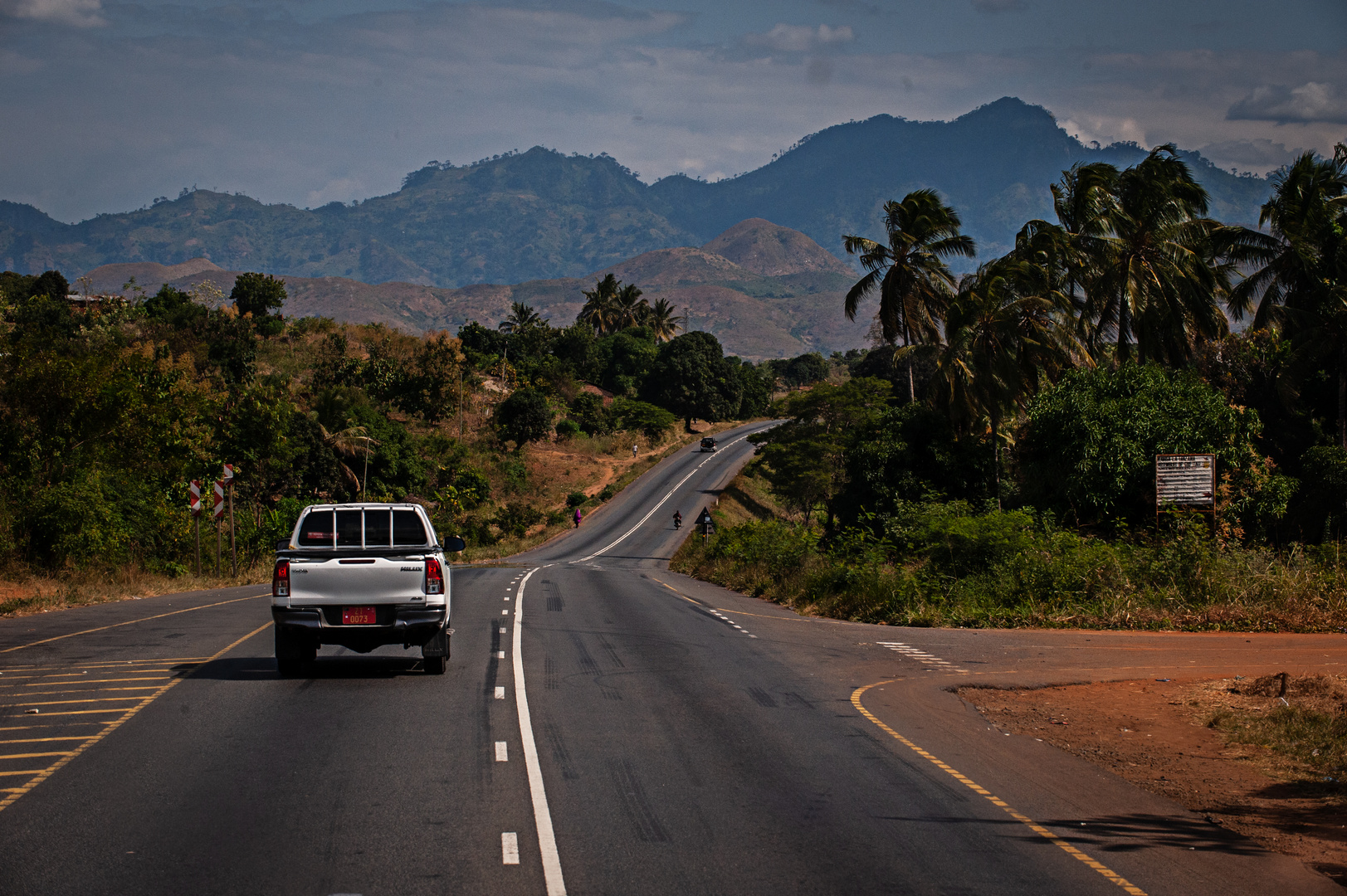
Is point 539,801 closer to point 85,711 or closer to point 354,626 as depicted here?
point 354,626

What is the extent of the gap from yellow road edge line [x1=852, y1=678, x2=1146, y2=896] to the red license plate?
587 centimetres

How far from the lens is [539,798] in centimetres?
801

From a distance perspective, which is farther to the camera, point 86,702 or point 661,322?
point 661,322

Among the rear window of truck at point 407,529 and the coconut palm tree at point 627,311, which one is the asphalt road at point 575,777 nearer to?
the rear window of truck at point 407,529

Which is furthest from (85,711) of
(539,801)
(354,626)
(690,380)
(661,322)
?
(661,322)

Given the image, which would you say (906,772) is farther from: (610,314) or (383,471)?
(610,314)

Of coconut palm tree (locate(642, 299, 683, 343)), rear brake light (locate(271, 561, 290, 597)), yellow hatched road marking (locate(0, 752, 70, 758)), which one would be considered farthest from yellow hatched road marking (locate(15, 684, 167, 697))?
coconut palm tree (locate(642, 299, 683, 343))

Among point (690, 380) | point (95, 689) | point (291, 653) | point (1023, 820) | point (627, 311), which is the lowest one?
point (95, 689)

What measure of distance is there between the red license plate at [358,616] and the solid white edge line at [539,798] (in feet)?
6.46

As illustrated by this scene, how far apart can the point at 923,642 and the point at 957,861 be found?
437 inches


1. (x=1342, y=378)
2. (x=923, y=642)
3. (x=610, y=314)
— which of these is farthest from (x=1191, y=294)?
(x=610, y=314)

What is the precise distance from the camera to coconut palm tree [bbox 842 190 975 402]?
4606cm

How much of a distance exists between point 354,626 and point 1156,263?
39356 millimetres

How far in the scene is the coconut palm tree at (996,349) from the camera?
127 ft
